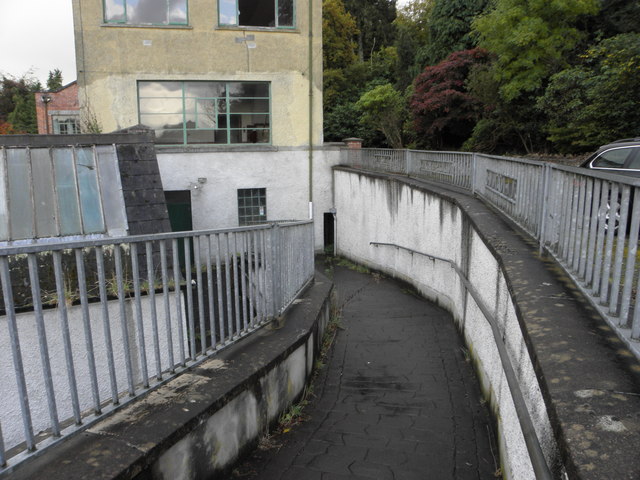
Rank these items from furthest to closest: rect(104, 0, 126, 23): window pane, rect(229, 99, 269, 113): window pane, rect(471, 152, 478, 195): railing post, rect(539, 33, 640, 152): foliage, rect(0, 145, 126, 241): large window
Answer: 1. rect(229, 99, 269, 113): window pane
2. rect(104, 0, 126, 23): window pane
3. rect(539, 33, 640, 152): foliage
4. rect(471, 152, 478, 195): railing post
5. rect(0, 145, 126, 241): large window

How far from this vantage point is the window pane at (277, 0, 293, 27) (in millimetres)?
16203

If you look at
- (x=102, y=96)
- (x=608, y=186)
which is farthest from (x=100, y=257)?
(x=102, y=96)

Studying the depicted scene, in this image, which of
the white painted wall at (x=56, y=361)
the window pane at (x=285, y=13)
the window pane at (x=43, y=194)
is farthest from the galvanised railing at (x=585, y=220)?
the window pane at (x=285, y=13)

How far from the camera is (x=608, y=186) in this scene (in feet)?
9.98

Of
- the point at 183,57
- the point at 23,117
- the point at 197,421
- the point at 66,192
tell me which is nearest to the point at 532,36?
the point at 183,57

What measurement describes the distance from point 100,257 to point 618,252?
9.07 ft

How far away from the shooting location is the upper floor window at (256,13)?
1567cm

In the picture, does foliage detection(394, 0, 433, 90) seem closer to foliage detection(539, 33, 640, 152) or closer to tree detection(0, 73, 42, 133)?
foliage detection(539, 33, 640, 152)

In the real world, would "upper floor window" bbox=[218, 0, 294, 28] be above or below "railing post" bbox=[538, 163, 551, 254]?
above

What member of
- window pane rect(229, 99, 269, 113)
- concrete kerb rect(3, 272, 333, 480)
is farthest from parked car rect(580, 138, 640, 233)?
window pane rect(229, 99, 269, 113)

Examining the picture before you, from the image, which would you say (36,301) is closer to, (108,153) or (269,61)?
(108,153)

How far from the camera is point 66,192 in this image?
6926 millimetres

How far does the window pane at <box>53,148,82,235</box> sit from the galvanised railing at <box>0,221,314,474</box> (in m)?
1.70

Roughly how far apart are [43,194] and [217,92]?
10.1 metres
